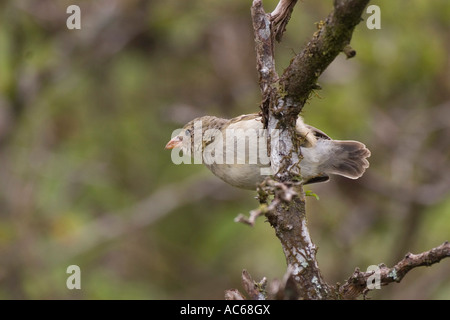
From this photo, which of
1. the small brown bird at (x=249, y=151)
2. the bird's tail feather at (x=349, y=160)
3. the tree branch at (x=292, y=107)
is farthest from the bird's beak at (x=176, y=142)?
the tree branch at (x=292, y=107)

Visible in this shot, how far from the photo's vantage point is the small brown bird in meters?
3.38

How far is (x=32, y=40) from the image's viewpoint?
649 cm

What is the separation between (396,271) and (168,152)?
18.3ft

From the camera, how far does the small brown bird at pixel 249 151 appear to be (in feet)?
11.1

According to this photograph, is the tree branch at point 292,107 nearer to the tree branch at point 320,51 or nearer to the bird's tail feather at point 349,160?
the tree branch at point 320,51

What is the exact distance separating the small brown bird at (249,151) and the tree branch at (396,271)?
101 centimetres

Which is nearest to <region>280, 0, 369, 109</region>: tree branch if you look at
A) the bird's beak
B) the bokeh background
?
the bird's beak

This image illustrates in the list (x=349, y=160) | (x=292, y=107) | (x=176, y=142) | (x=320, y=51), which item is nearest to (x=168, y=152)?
(x=176, y=142)

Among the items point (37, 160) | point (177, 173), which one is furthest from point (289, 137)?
point (177, 173)

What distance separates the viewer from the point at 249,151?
3381mm

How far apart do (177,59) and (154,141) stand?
3.54 ft

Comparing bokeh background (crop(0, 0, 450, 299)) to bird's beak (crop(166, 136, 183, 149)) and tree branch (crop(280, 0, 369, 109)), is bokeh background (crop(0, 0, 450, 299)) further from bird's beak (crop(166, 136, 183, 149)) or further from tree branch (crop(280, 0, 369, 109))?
tree branch (crop(280, 0, 369, 109))

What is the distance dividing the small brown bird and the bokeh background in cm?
194

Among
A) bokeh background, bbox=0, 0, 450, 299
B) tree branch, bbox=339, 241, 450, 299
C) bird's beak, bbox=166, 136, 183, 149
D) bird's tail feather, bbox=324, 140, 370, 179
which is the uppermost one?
bokeh background, bbox=0, 0, 450, 299
